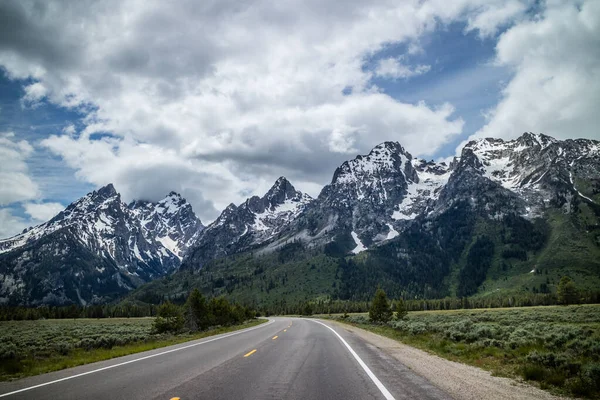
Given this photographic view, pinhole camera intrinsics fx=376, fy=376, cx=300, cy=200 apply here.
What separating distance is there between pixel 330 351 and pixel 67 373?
10.4m

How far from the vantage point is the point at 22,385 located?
400 inches

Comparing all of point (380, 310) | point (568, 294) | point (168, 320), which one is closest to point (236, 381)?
point (168, 320)

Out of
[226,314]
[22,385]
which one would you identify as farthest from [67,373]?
[226,314]

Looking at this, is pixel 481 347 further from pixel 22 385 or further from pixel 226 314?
pixel 226 314

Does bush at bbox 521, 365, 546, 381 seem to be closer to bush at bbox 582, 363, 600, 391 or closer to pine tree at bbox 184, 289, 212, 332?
bush at bbox 582, 363, 600, 391

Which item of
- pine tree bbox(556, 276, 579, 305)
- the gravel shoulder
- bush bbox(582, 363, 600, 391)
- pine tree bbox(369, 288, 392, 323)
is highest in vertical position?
bush bbox(582, 363, 600, 391)

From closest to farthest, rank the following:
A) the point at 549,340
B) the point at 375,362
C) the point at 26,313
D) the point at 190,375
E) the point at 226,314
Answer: the point at 190,375, the point at 375,362, the point at 549,340, the point at 226,314, the point at 26,313

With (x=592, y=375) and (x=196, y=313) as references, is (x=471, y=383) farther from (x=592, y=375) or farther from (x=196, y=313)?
(x=196, y=313)

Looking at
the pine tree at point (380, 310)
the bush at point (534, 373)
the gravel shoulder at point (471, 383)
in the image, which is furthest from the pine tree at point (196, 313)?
the bush at point (534, 373)

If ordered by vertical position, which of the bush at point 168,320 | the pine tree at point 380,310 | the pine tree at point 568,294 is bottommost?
the pine tree at point 568,294

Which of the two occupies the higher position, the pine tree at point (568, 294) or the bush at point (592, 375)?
the bush at point (592, 375)

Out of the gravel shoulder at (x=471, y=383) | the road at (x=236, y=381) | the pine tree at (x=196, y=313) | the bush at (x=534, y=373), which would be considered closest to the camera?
the road at (x=236, y=381)

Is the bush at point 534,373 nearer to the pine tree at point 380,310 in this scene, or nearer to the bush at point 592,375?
the bush at point 592,375

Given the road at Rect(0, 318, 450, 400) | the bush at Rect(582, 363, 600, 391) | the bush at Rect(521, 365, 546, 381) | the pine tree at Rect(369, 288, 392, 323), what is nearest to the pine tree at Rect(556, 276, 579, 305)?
the pine tree at Rect(369, 288, 392, 323)
